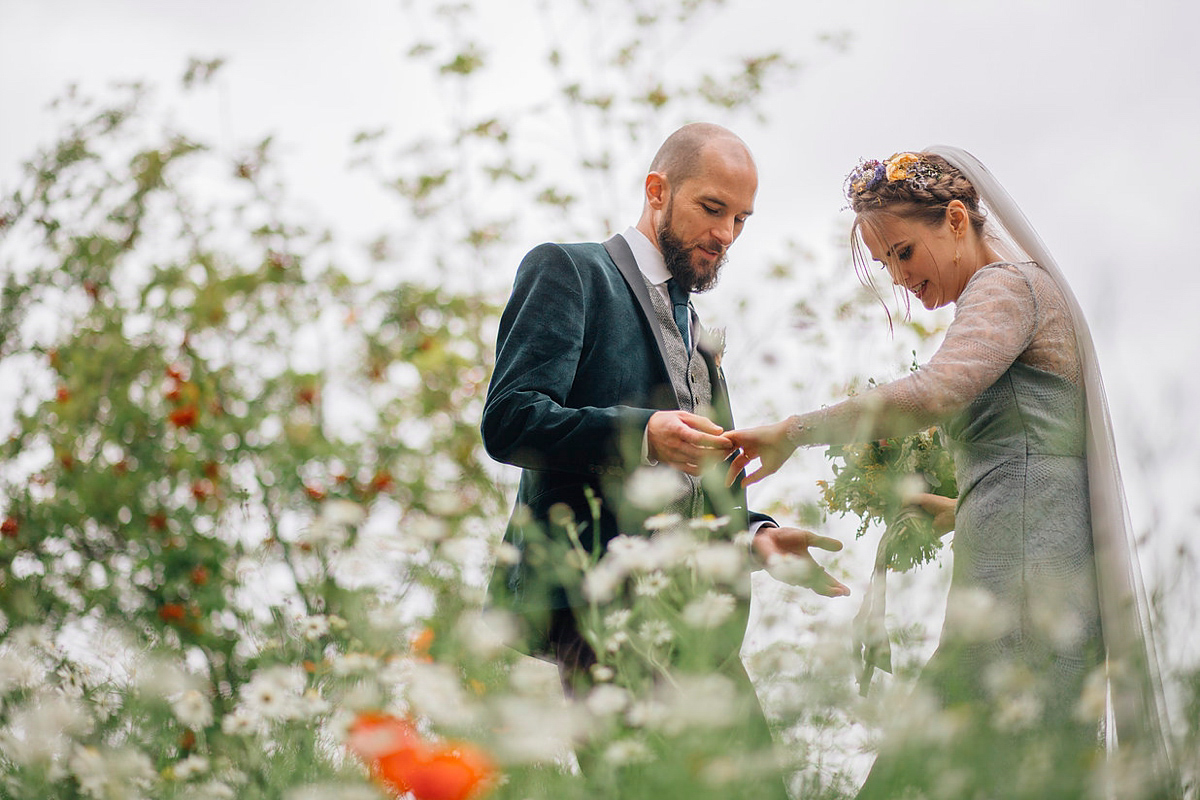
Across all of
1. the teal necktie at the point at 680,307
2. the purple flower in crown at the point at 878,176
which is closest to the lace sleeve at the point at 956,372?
the purple flower in crown at the point at 878,176

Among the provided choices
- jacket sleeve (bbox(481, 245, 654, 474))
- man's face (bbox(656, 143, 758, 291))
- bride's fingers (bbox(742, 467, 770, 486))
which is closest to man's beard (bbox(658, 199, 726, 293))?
man's face (bbox(656, 143, 758, 291))

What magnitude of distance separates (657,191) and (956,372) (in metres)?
1.05

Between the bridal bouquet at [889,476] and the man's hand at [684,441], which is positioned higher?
the man's hand at [684,441]

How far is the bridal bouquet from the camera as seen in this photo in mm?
2160

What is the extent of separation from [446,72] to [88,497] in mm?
2563

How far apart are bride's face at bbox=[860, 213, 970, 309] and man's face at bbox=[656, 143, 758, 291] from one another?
17.3 inches

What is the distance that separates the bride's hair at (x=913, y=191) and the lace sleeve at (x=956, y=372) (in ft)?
0.75

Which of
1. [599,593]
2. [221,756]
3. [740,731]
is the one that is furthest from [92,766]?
[740,731]

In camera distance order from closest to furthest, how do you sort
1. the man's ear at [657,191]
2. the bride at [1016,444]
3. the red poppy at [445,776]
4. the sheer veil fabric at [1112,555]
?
the red poppy at [445,776]
the sheer veil fabric at [1112,555]
the bride at [1016,444]
the man's ear at [657,191]

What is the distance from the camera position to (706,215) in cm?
254

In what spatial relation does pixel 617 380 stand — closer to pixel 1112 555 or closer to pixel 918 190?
pixel 918 190

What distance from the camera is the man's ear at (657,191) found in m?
2.62

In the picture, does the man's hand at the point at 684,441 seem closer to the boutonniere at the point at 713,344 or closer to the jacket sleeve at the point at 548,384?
the jacket sleeve at the point at 548,384

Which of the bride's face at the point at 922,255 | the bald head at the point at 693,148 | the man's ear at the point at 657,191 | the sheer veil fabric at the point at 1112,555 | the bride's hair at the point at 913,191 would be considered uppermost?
the bald head at the point at 693,148
